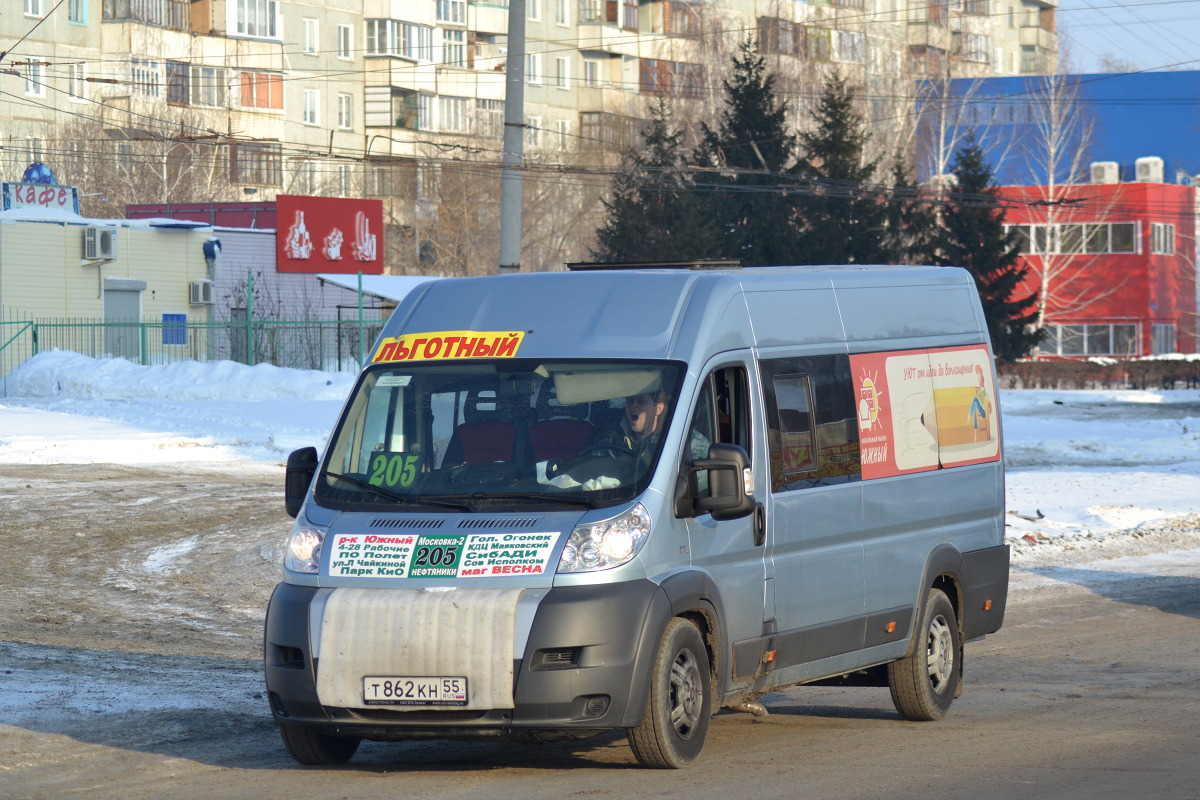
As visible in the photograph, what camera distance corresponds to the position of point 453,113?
85375 millimetres

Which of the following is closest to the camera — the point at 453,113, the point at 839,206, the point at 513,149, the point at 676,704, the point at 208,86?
the point at 676,704

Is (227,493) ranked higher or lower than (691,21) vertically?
lower

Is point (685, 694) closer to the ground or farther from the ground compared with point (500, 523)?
closer to the ground

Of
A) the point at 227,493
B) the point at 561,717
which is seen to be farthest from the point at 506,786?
the point at 227,493

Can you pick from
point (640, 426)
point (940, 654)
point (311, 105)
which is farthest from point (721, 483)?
point (311, 105)

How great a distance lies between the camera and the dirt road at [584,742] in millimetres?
7129

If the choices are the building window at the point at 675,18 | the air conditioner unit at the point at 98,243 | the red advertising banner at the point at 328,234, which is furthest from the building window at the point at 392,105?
the air conditioner unit at the point at 98,243

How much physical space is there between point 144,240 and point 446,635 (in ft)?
143

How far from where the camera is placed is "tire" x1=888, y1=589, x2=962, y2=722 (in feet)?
29.4

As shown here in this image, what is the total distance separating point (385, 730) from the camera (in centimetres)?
710

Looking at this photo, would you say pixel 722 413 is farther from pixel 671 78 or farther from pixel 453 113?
pixel 453 113

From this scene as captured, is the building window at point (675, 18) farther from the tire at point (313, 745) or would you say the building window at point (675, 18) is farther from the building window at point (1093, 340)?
the tire at point (313, 745)

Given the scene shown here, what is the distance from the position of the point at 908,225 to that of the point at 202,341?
71.9ft

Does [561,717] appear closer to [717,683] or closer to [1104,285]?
[717,683]
